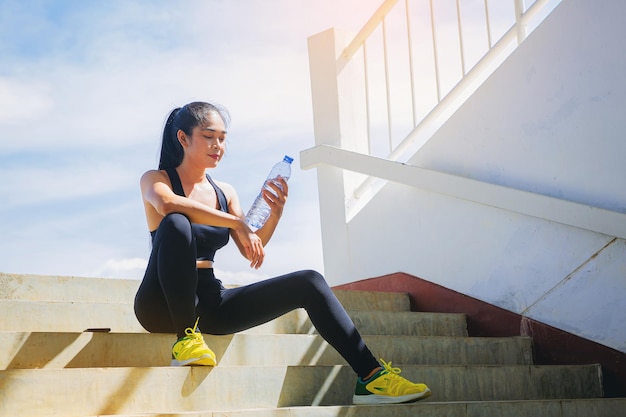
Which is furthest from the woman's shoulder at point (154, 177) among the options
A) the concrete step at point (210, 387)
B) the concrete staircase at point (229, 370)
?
the concrete step at point (210, 387)

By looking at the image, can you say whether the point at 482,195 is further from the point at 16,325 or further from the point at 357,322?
the point at 16,325

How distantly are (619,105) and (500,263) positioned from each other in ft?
3.00

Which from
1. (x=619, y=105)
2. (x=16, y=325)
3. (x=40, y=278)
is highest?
(x=619, y=105)

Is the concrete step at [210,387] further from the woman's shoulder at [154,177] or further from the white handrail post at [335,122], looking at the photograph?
the white handrail post at [335,122]

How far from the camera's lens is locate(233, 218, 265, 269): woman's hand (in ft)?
9.76

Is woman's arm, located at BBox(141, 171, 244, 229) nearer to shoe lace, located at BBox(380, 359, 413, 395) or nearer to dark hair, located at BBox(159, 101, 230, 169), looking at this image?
dark hair, located at BBox(159, 101, 230, 169)

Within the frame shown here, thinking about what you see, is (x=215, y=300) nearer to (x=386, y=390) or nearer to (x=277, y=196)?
(x=277, y=196)

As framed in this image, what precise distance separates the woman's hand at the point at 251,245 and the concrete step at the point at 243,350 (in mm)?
270

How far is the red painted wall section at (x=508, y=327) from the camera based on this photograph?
3.75m

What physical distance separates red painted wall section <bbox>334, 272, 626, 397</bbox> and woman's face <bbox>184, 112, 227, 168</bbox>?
5.77 feet

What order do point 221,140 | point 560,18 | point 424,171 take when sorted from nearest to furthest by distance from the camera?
point 221,140 < point 560,18 < point 424,171

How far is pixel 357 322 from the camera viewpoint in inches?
150

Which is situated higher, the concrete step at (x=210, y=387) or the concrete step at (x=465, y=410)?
the concrete step at (x=210, y=387)

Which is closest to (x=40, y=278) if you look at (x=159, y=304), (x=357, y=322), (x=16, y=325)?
(x=16, y=325)
